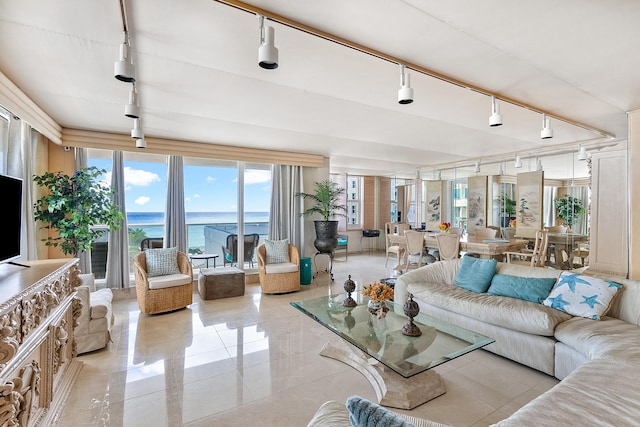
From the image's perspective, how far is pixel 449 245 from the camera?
18.0ft

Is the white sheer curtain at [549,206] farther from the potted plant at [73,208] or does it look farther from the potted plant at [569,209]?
the potted plant at [73,208]

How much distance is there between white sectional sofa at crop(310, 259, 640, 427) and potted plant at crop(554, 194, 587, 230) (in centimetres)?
→ 302

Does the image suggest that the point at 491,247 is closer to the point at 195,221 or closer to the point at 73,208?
the point at 195,221

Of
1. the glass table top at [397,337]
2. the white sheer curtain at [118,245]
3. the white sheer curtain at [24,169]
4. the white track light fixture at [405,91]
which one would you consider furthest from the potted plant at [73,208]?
the white track light fixture at [405,91]

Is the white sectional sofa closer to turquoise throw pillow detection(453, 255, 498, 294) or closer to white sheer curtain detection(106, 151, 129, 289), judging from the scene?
turquoise throw pillow detection(453, 255, 498, 294)

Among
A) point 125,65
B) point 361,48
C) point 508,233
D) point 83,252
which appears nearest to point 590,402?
point 361,48

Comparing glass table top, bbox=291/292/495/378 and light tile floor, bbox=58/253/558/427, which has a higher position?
glass table top, bbox=291/292/495/378

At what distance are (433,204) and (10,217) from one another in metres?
8.04

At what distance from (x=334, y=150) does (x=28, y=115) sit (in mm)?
4387

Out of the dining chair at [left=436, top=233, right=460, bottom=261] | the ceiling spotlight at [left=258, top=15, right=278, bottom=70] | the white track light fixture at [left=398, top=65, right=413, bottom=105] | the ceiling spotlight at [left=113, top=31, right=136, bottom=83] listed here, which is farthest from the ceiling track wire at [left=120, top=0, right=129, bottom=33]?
the dining chair at [left=436, top=233, right=460, bottom=261]

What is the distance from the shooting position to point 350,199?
9.71m

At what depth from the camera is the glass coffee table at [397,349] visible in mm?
2090

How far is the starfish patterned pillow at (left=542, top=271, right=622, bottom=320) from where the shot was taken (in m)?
2.59

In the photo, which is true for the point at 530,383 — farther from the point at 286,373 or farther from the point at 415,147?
the point at 415,147
